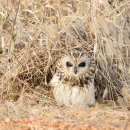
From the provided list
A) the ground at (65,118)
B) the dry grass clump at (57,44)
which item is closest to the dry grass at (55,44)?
the dry grass clump at (57,44)

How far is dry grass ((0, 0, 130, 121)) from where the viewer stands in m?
6.30

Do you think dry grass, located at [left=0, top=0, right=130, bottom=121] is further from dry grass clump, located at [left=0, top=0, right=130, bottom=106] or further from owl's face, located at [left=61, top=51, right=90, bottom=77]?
owl's face, located at [left=61, top=51, right=90, bottom=77]

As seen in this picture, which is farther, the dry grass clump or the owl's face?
the dry grass clump

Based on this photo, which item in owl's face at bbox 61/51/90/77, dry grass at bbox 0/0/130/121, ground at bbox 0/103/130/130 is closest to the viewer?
ground at bbox 0/103/130/130

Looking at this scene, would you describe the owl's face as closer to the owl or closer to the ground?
the owl

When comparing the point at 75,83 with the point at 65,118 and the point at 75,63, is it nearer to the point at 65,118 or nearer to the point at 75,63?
the point at 75,63

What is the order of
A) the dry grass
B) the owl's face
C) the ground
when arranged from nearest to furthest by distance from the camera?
the ground
the owl's face
the dry grass

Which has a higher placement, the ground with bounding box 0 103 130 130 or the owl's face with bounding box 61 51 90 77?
the owl's face with bounding box 61 51 90 77

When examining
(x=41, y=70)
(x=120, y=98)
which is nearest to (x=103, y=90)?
(x=120, y=98)

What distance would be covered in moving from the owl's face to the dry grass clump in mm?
221

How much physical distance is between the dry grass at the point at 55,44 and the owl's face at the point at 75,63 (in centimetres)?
22

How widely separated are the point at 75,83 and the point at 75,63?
235mm

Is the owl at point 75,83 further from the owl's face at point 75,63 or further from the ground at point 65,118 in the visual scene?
the ground at point 65,118

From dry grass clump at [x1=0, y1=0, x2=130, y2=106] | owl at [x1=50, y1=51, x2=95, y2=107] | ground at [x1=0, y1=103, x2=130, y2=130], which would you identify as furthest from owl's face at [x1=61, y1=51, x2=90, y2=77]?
ground at [x1=0, y1=103, x2=130, y2=130]
